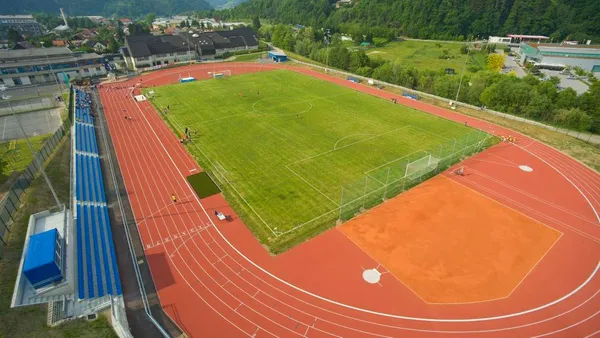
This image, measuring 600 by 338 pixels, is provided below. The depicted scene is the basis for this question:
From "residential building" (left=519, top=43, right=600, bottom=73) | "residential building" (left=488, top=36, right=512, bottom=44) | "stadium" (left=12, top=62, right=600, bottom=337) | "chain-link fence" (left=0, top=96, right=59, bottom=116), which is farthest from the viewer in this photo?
"residential building" (left=488, top=36, right=512, bottom=44)

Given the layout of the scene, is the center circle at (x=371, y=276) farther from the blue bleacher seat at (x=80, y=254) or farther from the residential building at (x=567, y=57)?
the residential building at (x=567, y=57)

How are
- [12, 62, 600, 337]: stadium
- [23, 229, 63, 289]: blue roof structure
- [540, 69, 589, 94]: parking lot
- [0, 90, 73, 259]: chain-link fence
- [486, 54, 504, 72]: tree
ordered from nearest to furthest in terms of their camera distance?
[23, 229, 63, 289]: blue roof structure
[12, 62, 600, 337]: stadium
[0, 90, 73, 259]: chain-link fence
[540, 69, 589, 94]: parking lot
[486, 54, 504, 72]: tree

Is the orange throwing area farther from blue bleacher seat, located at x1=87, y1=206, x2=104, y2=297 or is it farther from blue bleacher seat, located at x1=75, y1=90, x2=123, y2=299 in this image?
blue bleacher seat, located at x1=87, y1=206, x2=104, y2=297

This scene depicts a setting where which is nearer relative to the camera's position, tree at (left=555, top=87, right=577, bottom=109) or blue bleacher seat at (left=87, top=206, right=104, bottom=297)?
blue bleacher seat at (left=87, top=206, right=104, bottom=297)

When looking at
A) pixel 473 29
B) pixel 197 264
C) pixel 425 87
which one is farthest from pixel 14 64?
pixel 473 29

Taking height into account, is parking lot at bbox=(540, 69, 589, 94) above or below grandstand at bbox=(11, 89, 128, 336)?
below

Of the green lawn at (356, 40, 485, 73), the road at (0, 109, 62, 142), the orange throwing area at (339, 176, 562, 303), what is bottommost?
the green lawn at (356, 40, 485, 73)

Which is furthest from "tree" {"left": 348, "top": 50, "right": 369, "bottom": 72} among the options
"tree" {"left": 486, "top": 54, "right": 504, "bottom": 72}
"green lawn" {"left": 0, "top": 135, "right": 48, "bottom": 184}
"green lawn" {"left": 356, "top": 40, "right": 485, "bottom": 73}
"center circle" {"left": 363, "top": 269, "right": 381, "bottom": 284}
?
"green lawn" {"left": 0, "top": 135, "right": 48, "bottom": 184}
